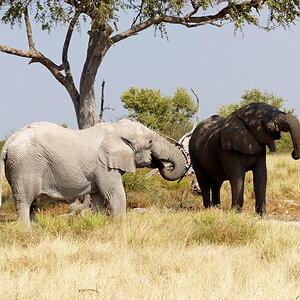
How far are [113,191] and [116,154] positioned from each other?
1.81 feet

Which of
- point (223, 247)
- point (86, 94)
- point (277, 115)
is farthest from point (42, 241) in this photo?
point (86, 94)

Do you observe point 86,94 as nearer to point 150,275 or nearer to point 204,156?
point 204,156

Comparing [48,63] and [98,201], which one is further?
[48,63]

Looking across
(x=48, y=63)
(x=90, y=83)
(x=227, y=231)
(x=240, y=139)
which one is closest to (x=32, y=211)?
(x=227, y=231)

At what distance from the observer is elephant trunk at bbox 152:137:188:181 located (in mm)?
9672

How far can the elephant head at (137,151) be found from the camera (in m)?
9.26

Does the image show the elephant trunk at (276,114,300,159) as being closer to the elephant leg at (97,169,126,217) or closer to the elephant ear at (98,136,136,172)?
the elephant ear at (98,136,136,172)

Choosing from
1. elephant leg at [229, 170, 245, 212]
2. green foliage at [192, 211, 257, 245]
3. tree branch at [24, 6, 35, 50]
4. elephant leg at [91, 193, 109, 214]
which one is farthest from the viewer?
tree branch at [24, 6, 35, 50]

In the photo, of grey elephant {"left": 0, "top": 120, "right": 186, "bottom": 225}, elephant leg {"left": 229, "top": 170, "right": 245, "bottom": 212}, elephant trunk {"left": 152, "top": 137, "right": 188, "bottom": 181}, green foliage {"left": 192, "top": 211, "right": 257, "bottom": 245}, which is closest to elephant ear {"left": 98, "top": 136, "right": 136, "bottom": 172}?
grey elephant {"left": 0, "top": 120, "right": 186, "bottom": 225}

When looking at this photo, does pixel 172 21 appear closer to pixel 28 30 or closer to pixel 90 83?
pixel 90 83

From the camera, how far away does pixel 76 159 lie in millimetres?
9070

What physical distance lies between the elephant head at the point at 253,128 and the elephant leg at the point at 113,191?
8.76ft

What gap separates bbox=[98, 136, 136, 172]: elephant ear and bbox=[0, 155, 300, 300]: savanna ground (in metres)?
0.78

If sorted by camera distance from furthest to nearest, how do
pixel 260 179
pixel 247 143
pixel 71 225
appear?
pixel 260 179 → pixel 247 143 → pixel 71 225
